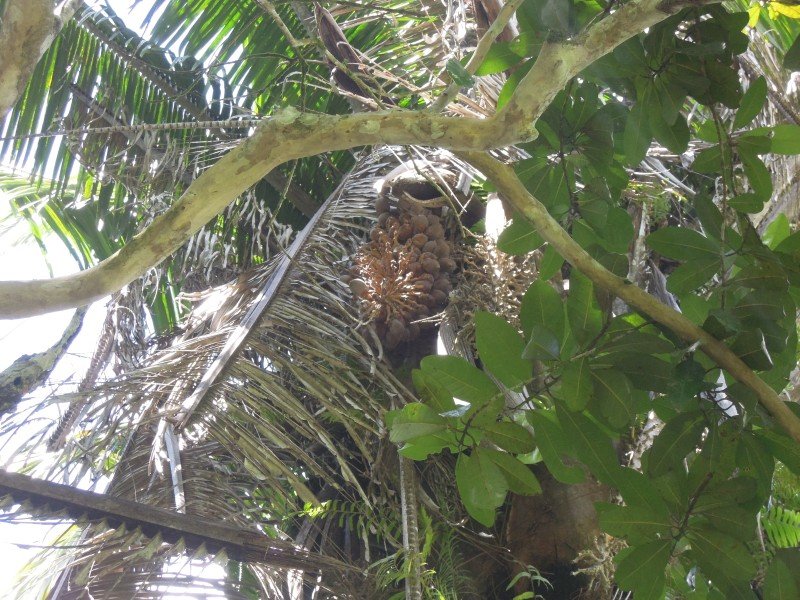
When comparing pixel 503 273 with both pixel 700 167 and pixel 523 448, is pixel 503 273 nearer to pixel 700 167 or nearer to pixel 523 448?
pixel 700 167

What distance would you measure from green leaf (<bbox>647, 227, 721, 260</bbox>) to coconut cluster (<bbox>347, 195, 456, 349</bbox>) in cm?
110

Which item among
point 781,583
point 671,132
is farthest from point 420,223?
point 781,583

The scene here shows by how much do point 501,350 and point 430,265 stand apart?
1216 mm

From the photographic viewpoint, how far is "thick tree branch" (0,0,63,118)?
56.6 inches

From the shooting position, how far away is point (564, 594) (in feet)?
6.83

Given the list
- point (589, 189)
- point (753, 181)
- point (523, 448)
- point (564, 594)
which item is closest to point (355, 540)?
point (564, 594)

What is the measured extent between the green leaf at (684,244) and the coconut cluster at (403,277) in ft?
3.62

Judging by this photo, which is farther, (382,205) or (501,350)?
(382,205)

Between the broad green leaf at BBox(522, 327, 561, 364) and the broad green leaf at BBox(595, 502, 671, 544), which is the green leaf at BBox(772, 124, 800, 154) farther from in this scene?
the broad green leaf at BBox(595, 502, 671, 544)

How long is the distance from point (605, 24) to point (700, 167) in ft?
1.57

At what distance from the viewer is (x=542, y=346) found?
1.27 meters

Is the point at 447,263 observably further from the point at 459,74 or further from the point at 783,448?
the point at 783,448

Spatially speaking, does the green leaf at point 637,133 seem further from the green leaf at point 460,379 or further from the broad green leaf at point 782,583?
the broad green leaf at point 782,583

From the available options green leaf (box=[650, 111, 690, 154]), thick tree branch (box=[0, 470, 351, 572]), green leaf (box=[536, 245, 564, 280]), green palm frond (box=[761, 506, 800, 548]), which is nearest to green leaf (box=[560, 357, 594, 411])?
green leaf (box=[536, 245, 564, 280])
